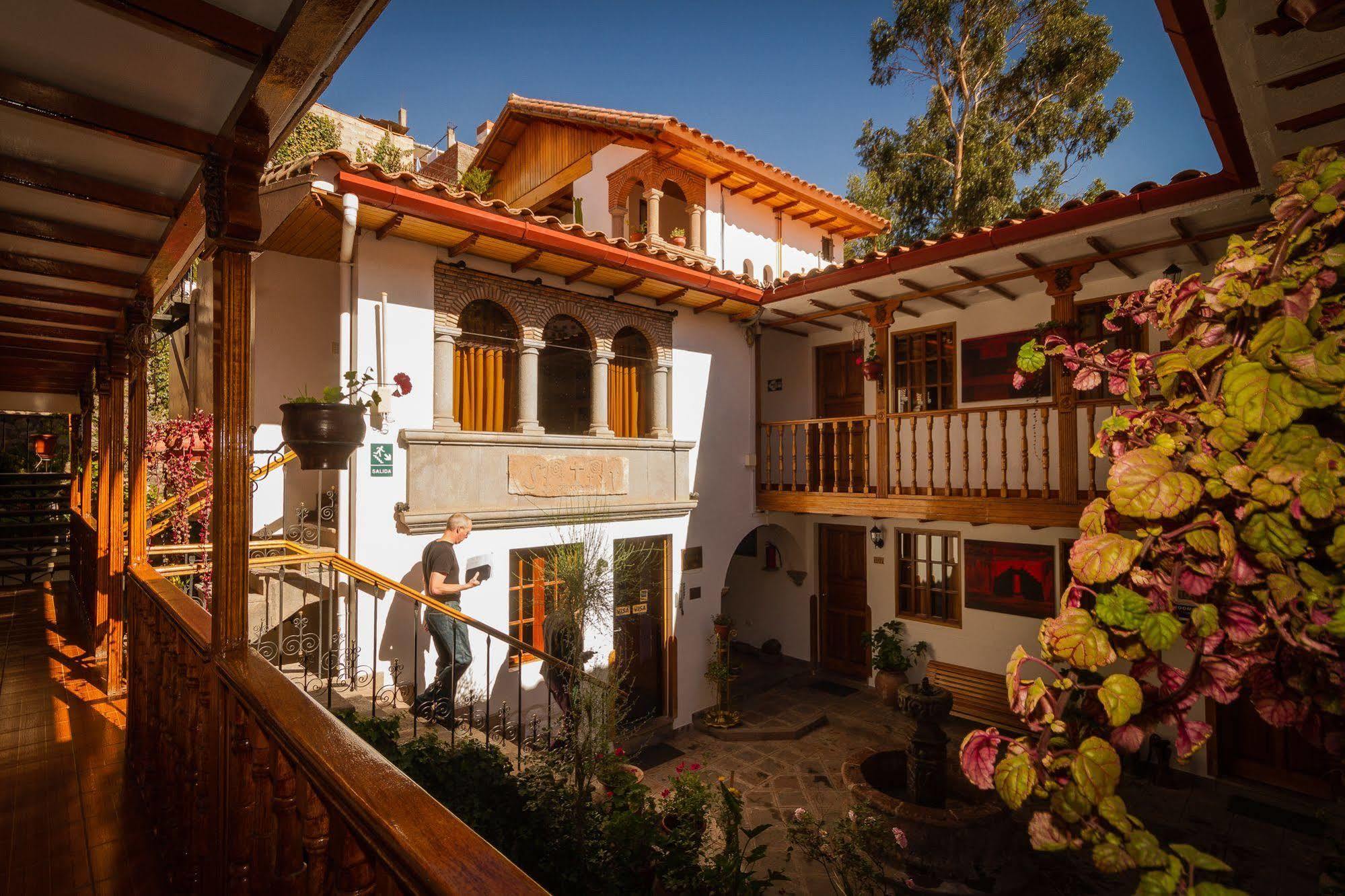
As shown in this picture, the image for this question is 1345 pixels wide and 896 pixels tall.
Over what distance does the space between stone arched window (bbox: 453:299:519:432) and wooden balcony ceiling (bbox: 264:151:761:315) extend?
25.7 inches

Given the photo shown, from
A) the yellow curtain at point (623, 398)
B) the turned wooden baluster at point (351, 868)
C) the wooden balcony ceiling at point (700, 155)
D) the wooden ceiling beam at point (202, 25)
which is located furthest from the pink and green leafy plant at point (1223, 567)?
the wooden balcony ceiling at point (700, 155)

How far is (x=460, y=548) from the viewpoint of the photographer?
21.9 feet

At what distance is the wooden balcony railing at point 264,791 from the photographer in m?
1.08

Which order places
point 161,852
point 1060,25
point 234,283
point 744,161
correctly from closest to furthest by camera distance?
point 234,283 → point 161,852 → point 744,161 → point 1060,25

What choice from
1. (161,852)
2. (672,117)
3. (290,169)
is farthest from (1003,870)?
(672,117)

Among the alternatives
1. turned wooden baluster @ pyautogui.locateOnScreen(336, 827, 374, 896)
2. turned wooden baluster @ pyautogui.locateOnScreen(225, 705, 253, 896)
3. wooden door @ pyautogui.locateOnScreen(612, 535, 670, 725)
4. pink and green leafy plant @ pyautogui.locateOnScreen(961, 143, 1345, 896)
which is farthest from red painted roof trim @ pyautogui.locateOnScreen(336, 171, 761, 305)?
pink and green leafy plant @ pyautogui.locateOnScreen(961, 143, 1345, 896)

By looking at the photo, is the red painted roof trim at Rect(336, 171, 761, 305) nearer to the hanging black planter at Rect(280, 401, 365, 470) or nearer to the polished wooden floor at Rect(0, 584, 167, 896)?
the hanging black planter at Rect(280, 401, 365, 470)

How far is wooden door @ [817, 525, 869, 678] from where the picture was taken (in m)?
10.7

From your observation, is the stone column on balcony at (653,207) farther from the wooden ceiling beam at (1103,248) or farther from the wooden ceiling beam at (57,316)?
the wooden ceiling beam at (57,316)

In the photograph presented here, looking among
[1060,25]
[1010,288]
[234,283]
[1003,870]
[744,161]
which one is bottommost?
[1003,870]

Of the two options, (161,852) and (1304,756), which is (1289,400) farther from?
(1304,756)

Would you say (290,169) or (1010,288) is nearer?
(290,169)

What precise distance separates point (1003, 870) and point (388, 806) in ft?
21.2

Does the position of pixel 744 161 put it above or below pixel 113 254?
above
